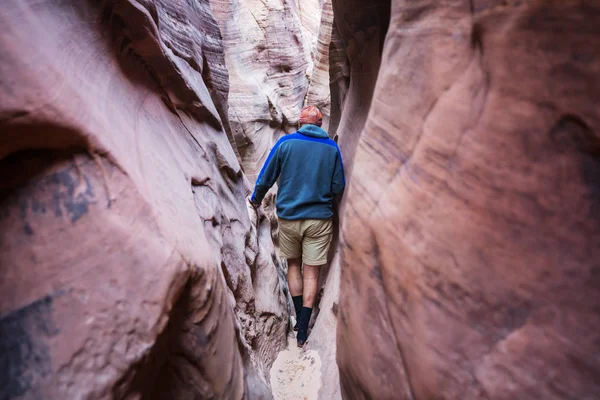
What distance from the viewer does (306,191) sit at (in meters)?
3.51

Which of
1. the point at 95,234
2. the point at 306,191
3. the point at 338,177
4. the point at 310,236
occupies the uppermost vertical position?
the point at 95,234

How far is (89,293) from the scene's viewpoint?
1352mm

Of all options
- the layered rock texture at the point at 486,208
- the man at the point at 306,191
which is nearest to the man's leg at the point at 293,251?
the man at the point at 306,191

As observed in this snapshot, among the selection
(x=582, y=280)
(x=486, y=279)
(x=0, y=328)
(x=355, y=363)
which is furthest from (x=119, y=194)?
(x=582, y=280)

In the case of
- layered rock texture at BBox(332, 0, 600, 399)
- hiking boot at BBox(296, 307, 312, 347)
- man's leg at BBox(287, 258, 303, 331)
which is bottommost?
hiking boot at BBox(296, 307, 312, 347)

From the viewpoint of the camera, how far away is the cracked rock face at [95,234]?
126cm

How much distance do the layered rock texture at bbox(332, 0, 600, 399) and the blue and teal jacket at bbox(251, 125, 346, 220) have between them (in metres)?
1.87

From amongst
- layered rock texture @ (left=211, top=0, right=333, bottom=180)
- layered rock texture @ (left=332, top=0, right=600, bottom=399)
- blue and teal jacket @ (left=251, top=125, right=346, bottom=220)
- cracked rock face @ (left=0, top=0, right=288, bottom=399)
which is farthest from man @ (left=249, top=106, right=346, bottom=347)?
layered rock texture @ (left=211, top=0, right=333, bottom=180)

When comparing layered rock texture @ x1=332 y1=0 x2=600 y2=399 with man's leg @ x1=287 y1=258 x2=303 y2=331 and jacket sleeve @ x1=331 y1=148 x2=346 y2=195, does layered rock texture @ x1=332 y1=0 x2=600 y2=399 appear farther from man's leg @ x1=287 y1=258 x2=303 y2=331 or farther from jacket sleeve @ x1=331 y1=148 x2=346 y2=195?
man's leg @ x1=287 y1=258 x2=303 y2=331

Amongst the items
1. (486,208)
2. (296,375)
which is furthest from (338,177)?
(486,208)

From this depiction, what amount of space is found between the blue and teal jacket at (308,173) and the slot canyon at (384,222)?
1.52 m

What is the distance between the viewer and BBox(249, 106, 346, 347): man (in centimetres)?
351

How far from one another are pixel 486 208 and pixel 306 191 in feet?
7.81

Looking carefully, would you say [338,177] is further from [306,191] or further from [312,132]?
[312,132]
